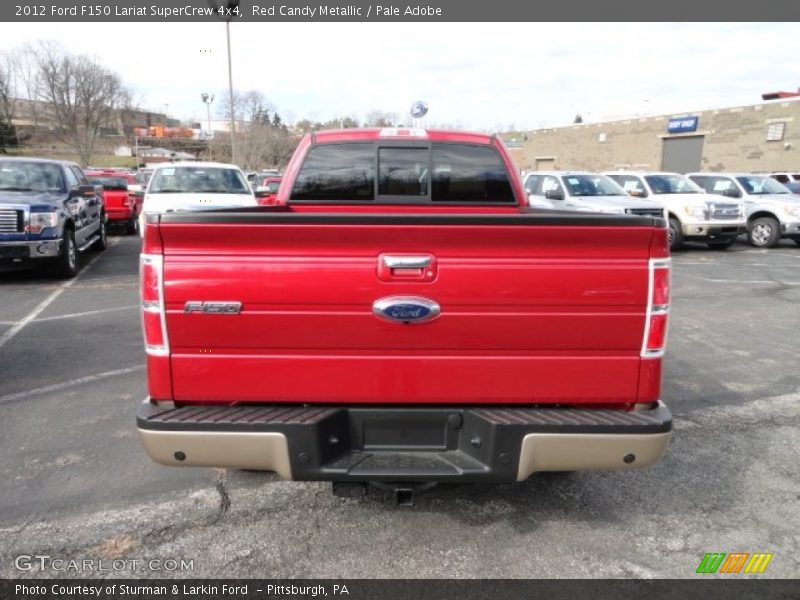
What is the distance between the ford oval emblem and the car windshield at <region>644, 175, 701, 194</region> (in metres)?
14.7

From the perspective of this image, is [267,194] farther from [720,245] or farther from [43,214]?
[720,245]

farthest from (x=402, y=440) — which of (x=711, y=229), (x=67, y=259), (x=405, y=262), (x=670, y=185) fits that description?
(x=670, y=185)

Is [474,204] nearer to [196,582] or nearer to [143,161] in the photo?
[196,582]

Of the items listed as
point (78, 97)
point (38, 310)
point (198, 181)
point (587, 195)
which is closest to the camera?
point (38, 310)

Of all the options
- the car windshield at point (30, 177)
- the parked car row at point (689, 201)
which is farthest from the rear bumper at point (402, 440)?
the parked car row at point (689, 201)

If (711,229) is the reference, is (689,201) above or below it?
above

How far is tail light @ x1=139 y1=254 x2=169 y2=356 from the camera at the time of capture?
96.0 inches

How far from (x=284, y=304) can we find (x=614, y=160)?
44491 millimetres

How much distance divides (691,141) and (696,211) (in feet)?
86.6

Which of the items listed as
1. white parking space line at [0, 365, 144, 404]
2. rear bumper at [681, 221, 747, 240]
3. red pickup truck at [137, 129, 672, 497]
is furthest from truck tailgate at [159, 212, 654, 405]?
rear bumper at [681, 221, 747, 240]

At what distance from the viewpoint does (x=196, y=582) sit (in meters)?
2.69

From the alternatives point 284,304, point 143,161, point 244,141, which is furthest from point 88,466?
point 143,161

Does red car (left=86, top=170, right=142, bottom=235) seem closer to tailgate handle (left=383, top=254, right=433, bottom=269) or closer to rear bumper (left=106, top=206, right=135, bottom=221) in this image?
rear bumper (left=106, top=206, right=135, bottom=221)

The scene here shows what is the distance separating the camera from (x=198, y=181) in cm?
1195
